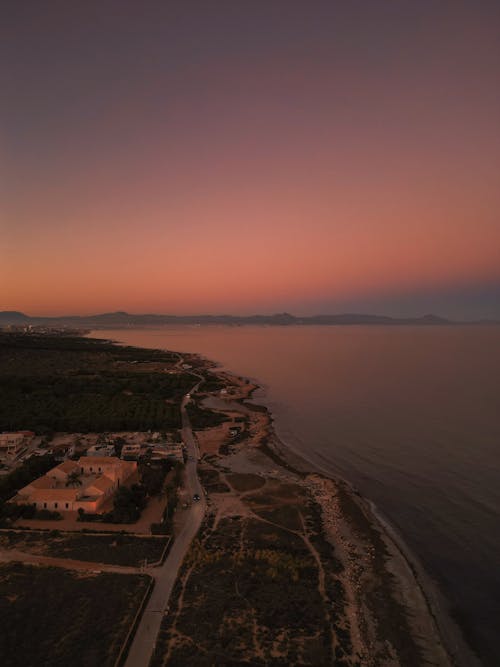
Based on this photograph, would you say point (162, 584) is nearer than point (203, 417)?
Yes

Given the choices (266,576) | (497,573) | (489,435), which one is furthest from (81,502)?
(489,435)

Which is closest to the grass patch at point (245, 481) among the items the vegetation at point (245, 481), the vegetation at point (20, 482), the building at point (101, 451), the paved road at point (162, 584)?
the vegetation at point (245, 481)

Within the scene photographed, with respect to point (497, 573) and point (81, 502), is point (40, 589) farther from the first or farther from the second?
point (497, 573)

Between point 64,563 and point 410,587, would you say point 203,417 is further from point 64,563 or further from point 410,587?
point 410,587

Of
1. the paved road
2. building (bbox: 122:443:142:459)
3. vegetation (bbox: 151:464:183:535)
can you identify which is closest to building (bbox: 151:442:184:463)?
building (bbox: 122:443:142:459)

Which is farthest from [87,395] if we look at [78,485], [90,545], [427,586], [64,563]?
[427,586]

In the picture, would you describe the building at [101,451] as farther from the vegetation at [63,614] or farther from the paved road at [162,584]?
the vegetation at [63,614]

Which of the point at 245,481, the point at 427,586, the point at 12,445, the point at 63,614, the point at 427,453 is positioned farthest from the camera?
the point at 427,453
